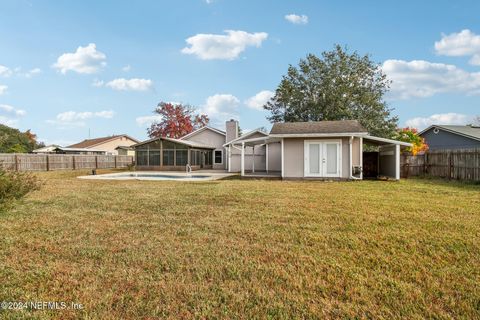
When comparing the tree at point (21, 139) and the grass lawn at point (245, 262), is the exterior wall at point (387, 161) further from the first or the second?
the tree at point (21, 139)

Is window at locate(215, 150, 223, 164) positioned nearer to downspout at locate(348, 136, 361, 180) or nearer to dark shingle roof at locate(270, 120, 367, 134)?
dark shingle roof at locate(270, 120, 367, 134)

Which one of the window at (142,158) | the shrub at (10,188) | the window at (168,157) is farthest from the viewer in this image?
the window at (142,158)

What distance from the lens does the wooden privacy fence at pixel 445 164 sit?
14422 millimetres

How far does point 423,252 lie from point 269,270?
7.99 ft

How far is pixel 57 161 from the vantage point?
2691cm

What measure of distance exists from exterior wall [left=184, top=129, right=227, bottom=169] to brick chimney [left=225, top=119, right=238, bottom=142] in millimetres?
2473

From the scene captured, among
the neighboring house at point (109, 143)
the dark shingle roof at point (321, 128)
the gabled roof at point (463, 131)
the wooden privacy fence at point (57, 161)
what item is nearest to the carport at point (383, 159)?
the dark shingle roof at point (321, 128)

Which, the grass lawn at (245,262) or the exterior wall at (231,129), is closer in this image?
the grass lawn at (245,262)

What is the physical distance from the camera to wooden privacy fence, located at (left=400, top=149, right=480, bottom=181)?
47.3 feet

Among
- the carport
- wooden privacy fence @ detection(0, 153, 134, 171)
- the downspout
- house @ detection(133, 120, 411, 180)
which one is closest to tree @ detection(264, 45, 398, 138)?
the carport

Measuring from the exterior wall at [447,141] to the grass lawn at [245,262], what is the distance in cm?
2070

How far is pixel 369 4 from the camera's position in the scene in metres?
14.2

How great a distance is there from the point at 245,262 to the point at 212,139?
27.4 meters

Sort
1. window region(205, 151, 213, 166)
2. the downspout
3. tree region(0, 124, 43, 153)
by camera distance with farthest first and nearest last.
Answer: tree region(0, 124, 43, 153)
window region(205, 151, 213, 166)
the downspout
